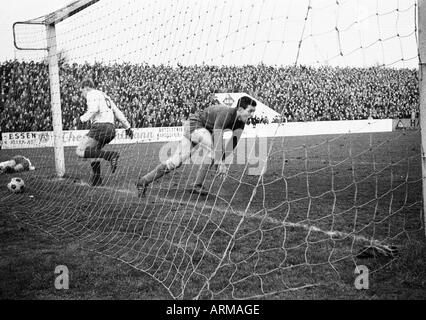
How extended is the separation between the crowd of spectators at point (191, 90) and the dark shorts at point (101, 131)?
21.1 ft

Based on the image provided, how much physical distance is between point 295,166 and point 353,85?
662 inches

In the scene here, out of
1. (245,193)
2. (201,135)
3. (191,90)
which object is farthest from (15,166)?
(191,90)

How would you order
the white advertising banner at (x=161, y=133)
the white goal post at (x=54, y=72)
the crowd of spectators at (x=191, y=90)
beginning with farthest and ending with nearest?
the crowd of spectators at (x=191, y=90)
the white advertising banner at (x=161, y=133)
the white goal post at (x=54, y=72)

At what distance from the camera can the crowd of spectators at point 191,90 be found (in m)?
16.4

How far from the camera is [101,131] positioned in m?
6.69

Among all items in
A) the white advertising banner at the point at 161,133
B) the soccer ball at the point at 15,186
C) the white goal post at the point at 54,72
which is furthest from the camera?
the white advertising banner at the point at 161,133

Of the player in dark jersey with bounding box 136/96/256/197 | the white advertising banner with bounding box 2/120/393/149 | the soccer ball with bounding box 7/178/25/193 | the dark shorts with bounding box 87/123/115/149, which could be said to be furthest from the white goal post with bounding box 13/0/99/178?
the white advertising banner with bounding box 2/120/393/149

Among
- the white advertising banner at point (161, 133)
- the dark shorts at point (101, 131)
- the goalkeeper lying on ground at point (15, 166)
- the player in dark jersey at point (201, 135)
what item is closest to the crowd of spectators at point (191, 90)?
the white advertising banner at point (161, 133)

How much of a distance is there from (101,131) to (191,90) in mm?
13494

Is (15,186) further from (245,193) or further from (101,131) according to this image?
(245,193)

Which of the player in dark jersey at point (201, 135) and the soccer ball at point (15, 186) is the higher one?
the player in dark jersey at point (201, 135)

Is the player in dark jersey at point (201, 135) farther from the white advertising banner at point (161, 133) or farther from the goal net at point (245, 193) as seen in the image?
the white advertising banner at point (161, 133)
